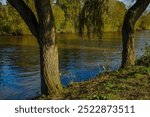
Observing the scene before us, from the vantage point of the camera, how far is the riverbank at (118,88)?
1054cm

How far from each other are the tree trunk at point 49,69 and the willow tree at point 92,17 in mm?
2533

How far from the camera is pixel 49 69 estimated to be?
39.4 ft

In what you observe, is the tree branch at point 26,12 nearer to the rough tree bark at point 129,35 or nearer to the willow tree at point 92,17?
the willow tree at point 92,17

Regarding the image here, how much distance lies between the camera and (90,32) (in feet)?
47.3

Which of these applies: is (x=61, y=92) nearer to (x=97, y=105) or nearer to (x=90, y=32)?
(x=90, y=32)

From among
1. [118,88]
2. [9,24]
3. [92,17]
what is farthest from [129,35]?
[9,24]

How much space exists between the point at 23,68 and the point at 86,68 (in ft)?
14.1

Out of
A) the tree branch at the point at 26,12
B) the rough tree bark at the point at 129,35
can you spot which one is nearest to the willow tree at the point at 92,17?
the rough tree bark at the point at 129,35

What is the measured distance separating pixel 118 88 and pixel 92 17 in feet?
12.9

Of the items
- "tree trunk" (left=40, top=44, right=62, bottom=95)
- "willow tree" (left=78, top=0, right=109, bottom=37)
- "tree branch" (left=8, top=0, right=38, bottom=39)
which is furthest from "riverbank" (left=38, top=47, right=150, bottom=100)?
"tree branch" (left=8, top=0, right=38, bottom=39)

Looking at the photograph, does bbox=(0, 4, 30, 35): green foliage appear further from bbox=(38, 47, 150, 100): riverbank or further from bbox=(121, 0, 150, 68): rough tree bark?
bbox=(38, 47, 150, 100): riverbank

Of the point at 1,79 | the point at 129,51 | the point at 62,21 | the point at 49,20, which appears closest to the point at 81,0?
the point at 49,20

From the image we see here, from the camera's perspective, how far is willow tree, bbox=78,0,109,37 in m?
14.2

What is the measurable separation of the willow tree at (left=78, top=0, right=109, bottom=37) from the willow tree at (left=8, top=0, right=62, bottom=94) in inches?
100
